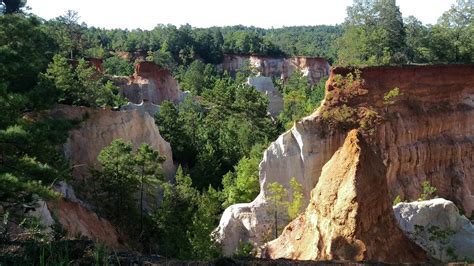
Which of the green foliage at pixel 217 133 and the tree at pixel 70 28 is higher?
the tree at pixel 70 28

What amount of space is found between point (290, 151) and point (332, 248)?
10.7 meters

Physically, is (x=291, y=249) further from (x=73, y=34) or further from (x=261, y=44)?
(x=261, y=44)

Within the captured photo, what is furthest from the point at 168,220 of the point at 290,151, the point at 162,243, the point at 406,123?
the point at 406,123

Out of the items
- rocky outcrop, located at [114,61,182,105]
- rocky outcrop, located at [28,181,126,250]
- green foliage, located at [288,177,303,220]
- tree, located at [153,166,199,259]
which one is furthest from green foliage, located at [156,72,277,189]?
rocky outcrop, located at [28,181,126,250]

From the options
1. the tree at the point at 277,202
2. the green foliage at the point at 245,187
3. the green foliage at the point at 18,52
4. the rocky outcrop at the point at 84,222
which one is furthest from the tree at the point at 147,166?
the green foliage at the point at 18,52

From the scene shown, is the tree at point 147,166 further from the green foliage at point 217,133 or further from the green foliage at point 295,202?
the green foliage at point 217,133

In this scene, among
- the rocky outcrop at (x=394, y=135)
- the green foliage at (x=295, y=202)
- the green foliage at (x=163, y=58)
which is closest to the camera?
the green foliage at (x=295, y=202)

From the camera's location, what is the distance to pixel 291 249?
2075 centimetres

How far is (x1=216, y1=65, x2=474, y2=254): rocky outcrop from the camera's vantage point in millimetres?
27844

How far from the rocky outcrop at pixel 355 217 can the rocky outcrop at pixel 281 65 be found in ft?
241

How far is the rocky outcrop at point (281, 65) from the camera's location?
93100 millimetres

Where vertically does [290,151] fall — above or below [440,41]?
below

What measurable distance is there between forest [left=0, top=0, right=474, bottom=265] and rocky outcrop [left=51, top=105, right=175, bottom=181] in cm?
130

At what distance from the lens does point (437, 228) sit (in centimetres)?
2066
